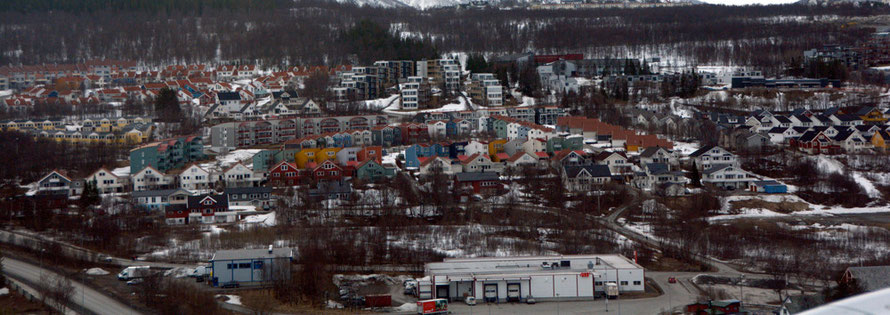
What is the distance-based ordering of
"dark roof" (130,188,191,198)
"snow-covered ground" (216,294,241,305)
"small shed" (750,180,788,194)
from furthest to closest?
"small shed" (750,180,788,194)
"dark roof" (130,188,191,198)
"snow-covered ground" (216,294,241,305)

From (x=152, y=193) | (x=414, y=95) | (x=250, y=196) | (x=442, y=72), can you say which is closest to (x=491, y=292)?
(x=250, y=196)

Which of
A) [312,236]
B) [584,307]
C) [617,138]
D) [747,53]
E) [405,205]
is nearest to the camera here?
[584,307]

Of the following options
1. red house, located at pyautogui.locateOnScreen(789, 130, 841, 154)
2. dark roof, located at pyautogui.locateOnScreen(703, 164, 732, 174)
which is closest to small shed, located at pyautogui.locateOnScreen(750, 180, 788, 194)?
dark roof, located at pyautogui.locateOnScreen(703, 164, 732, 174)

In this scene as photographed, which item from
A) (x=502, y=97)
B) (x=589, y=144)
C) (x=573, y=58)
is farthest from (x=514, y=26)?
(x=589, y=144)

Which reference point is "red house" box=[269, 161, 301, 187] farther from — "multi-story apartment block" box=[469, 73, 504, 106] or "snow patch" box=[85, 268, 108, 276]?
"multi-story apartment block" box=[469, 73, 504, 106]

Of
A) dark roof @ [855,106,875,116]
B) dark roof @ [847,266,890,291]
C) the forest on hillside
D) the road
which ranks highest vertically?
the forest on hillside

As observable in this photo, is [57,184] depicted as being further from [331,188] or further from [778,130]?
[778,130]

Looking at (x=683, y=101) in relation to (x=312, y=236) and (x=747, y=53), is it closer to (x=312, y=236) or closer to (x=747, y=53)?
(x=747, y=53)
